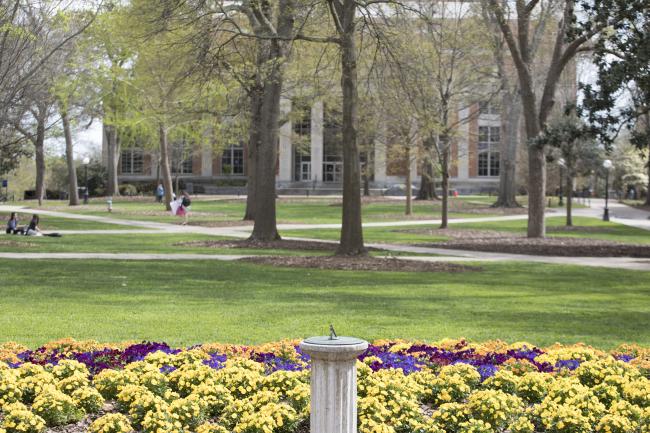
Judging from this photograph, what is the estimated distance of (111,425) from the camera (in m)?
6.19

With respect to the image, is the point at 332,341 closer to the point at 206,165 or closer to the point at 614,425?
the point at 614,425

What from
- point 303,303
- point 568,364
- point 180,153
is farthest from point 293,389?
point 180,153

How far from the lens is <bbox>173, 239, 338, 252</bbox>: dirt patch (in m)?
25.0

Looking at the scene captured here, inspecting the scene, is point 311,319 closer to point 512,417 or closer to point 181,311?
point 181,311

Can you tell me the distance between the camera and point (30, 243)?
25359 millimetres

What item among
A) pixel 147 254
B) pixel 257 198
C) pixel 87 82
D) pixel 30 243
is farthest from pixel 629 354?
pixel 87 82

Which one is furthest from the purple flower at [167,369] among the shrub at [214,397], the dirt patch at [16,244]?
the dirt patch at [16,244]

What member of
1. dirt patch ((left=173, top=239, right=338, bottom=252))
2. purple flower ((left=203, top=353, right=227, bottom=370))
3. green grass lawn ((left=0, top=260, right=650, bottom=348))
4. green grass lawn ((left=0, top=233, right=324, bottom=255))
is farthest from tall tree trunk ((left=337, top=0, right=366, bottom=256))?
purple flower ((left=203, top=353, right=227, bottom=370))

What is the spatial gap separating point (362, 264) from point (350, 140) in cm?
287

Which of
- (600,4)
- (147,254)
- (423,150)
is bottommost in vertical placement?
(147,254)

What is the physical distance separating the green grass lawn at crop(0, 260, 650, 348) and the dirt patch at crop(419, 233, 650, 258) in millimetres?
4599

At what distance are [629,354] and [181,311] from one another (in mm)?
6146

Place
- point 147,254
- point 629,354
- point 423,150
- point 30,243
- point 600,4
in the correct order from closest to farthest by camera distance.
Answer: point 629,354, point 600,4, point 147,254, point 30,243, point 423,150

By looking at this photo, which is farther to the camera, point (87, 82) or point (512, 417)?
point (87, 82)
